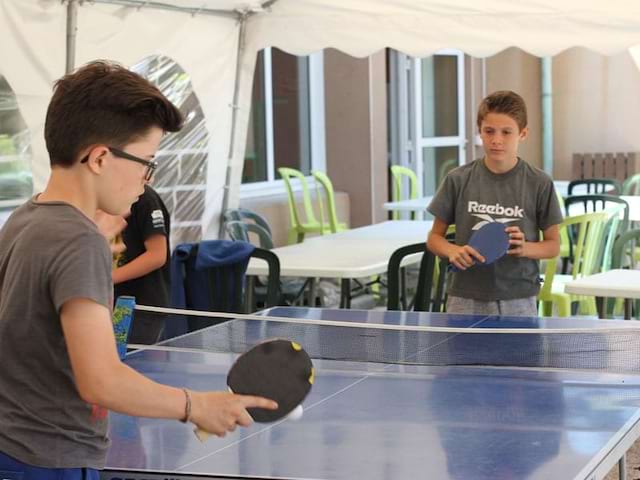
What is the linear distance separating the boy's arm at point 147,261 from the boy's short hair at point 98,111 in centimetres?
233

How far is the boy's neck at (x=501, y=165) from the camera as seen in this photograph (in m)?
4.59

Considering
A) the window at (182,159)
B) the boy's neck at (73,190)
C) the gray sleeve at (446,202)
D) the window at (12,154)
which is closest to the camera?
the boy's neck at (73,190)

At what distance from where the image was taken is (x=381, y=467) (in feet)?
8.11

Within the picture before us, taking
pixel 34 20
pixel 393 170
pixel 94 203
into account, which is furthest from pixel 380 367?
pixel 393 170

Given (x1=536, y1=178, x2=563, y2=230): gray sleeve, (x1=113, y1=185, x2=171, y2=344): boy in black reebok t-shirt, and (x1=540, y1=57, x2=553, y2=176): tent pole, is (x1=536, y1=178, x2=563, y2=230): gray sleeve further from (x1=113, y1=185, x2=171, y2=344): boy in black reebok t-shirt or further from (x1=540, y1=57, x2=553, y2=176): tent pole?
(x1=540, y1=57, x2=553, y2=176): tent pole

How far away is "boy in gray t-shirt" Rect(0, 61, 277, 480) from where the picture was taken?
1.84 metres

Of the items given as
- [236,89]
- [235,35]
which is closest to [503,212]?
[235,35]

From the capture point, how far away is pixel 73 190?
194 cm

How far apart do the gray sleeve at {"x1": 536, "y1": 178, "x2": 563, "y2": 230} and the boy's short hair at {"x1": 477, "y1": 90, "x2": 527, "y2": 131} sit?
26 centimetres

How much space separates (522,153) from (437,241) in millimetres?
10518

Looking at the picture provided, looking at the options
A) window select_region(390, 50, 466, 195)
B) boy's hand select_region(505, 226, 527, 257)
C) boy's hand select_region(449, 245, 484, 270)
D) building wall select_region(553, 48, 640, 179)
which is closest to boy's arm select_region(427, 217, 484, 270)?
boy's hand select_region(449, 245, 484, 270)

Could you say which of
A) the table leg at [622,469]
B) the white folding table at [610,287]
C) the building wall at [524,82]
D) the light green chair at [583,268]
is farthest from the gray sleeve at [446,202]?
the building wall at [524,82]

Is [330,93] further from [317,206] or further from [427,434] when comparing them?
[427,434]

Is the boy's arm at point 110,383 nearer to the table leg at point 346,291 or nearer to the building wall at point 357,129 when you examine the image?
the table leg at point 346,291
